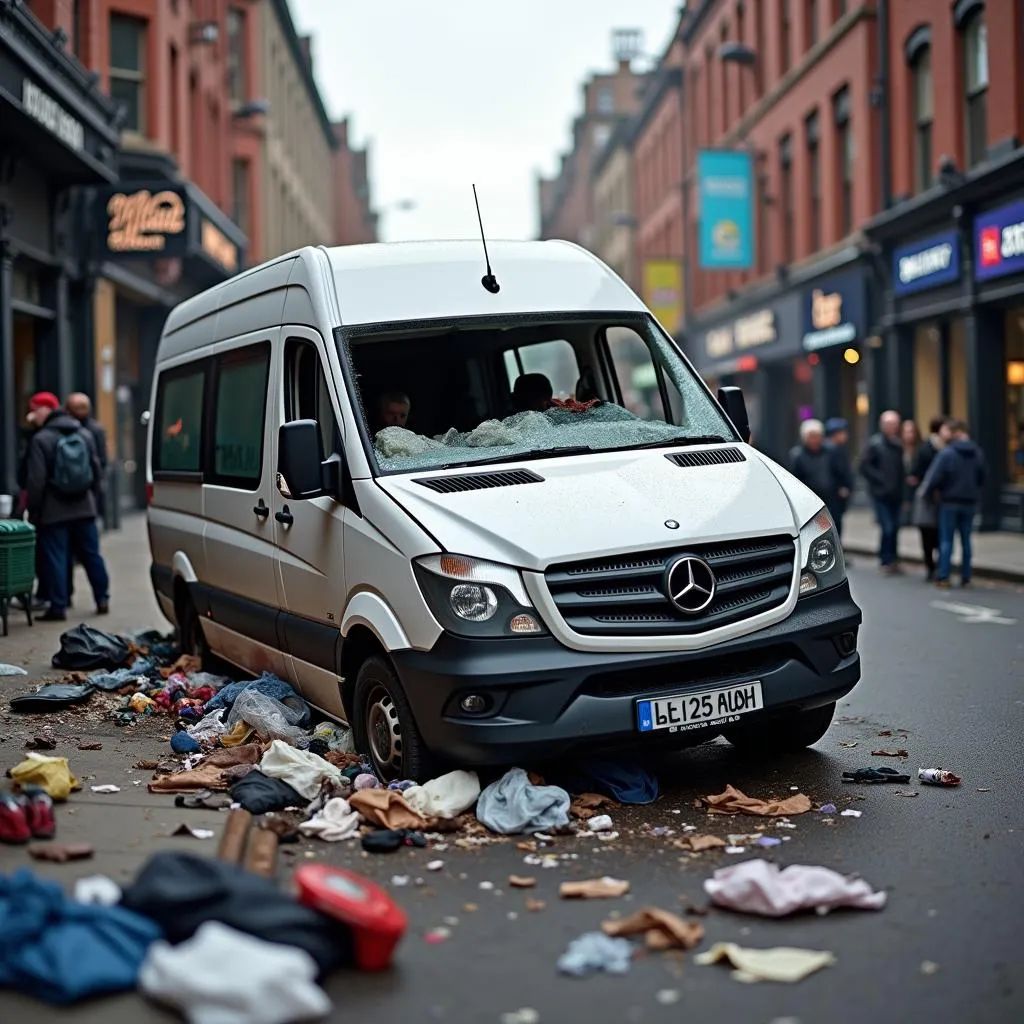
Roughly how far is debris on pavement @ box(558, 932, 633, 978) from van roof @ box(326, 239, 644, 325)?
141 inches

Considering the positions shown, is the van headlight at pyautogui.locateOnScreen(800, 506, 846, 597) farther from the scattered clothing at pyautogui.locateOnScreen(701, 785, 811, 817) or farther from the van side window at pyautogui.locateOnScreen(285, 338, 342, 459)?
the van side window at pyautogui.locateOnScreen(285, 338, 342, 459)

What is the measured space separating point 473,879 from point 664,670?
4.23 feet

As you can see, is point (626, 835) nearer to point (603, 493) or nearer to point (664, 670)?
point (664, 670)

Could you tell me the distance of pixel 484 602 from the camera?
5.91 m

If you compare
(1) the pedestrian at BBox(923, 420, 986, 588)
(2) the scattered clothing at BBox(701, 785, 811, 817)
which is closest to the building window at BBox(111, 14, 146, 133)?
(1) the pedestrian at BBox(923, 420, 986, 588)

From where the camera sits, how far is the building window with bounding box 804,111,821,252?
3256 cm

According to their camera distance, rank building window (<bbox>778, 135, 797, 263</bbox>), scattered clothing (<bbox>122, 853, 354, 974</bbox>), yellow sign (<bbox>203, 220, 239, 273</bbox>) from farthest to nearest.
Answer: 1. building window (<bbox>778, 135, 797, 263</bbox>)
2. yellow sign (<bbox>203, 220, 239, 273</bbox>)
3. scattered clothing (<bbox>122, 853, 354, 974</bbox>)

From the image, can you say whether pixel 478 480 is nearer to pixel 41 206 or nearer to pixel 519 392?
pixel 519 392

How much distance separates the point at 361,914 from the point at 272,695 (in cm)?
376

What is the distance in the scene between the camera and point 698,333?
1768 inches

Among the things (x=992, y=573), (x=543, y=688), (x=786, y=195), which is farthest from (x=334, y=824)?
(x=786, y=195)

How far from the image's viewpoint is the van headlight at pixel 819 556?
6500 millimetres

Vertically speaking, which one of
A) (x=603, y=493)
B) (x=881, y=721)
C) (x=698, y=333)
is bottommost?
(x=881, y=721)

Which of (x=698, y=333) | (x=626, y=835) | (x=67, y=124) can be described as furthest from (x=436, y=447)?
(x=698, y=333)
